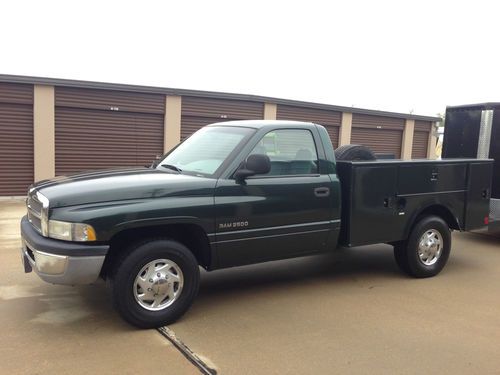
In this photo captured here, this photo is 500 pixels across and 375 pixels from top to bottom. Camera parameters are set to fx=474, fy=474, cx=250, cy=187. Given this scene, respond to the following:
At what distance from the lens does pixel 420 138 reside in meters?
22.9

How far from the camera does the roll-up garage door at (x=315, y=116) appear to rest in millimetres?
17219

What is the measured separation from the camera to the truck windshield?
4812mm

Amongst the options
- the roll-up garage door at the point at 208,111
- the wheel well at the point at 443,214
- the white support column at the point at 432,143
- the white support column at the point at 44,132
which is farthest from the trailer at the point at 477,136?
the white support column at the point at 432,143

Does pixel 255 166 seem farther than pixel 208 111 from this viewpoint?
No

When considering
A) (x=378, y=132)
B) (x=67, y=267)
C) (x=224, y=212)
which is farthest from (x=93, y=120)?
(x=378, y=132)

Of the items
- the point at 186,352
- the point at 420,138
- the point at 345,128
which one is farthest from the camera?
the point at 420,138

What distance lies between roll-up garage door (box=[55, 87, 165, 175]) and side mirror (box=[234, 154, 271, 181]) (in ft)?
34.2

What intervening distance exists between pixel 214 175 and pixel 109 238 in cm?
118

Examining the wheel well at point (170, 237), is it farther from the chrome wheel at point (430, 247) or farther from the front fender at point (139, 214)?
the chrome wheel at point (430, 247)

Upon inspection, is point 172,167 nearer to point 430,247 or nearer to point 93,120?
point 430,247

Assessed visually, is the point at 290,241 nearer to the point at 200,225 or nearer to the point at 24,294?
the point at 200,225

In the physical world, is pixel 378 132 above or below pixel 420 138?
above

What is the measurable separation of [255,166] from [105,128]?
10.8 metres

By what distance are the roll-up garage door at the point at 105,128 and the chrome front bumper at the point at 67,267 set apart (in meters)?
10.4
